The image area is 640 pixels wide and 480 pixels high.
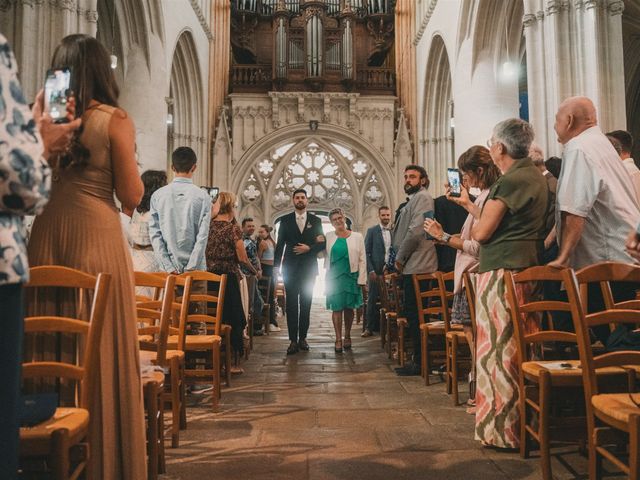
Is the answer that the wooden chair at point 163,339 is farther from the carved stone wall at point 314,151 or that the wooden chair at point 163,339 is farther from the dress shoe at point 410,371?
the carved stone wall at point 314,151

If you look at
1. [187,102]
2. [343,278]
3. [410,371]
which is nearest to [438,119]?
[187,102]

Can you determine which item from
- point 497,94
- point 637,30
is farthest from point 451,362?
point 637,30

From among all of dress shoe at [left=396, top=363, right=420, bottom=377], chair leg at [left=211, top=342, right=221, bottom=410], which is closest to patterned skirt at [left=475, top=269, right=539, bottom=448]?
chair leg at [left=211, top=342, right=221, bottom=410]

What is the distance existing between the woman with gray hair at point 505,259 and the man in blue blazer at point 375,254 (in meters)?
4.89

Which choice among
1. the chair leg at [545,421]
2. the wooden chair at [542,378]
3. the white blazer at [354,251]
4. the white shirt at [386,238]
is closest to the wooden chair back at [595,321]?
the wooden chair at [542,378]

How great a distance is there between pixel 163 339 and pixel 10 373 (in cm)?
142

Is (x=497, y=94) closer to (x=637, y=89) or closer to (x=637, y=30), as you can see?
(x=637, y=30)

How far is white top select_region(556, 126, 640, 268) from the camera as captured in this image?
2.81 metres

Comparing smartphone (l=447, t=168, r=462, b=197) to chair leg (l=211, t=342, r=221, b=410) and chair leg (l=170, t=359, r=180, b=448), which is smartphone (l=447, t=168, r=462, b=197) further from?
chair leg (l=170, t=359, r=180, b=448)

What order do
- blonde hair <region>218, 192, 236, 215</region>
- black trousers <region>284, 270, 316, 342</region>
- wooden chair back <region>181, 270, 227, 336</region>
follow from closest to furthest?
wooden chair back <region>181, 270, 227, 336</region> → blonde hair <region>218, 192, 236, 215</region> → black trousers <region>284, 270, 316, 342</region>

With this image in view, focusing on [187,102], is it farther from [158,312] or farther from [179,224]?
[158,312]

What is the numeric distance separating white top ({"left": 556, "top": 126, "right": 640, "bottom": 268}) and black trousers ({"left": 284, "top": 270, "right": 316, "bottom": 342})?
354cm

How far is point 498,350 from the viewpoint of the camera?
2863 mm

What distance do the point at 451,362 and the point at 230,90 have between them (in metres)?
12.7
